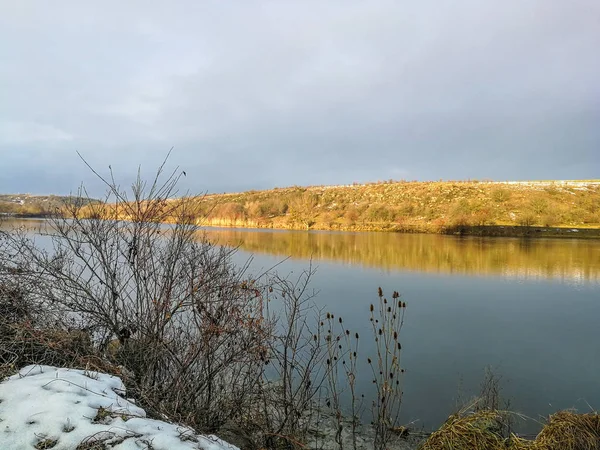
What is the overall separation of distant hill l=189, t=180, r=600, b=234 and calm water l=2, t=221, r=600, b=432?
1528cm

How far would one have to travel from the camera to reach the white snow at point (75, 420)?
2.23 m

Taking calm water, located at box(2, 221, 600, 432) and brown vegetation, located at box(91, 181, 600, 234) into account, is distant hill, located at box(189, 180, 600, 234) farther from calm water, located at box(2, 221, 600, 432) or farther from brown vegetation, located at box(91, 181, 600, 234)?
calm water, located at box(2, 221, 600, 432)

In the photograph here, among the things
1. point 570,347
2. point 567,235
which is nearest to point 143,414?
point 570,347

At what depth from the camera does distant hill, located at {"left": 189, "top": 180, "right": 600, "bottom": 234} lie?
35.7 meters

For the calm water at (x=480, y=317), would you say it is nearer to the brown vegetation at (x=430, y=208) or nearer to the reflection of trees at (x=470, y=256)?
the reflection of trees at (x=470, y=256)

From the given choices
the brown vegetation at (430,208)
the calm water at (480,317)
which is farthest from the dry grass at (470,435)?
the brown vegetation at (430,208)

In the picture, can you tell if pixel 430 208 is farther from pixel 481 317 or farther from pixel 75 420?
pixel 75 420

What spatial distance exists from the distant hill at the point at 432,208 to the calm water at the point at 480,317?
15281 millimetres

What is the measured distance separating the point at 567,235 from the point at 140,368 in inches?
1411

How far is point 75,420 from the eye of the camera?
7.72 ft

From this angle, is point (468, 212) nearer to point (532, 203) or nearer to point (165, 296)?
point (532, 203)

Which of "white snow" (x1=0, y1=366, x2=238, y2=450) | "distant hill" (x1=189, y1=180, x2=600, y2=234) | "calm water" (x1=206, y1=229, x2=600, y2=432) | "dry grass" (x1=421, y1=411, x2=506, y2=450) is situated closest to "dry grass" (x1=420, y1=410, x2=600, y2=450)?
"dry grass" (x1=421, y1=411, x2=506, y2=450)

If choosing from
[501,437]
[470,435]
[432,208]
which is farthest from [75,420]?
[432,208]

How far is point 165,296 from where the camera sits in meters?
4.17
